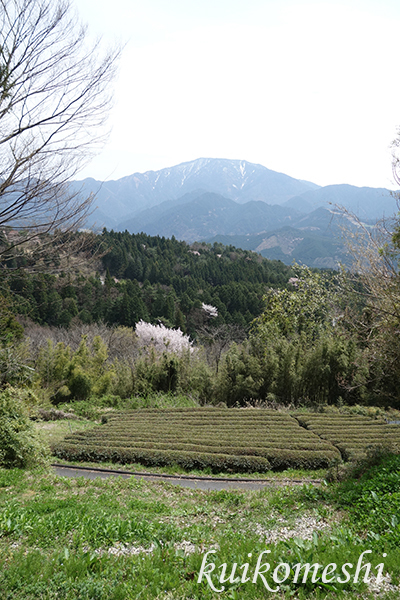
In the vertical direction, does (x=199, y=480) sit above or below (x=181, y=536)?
below

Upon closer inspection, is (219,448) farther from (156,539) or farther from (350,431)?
(156,539)

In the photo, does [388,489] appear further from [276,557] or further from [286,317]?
[286,317]

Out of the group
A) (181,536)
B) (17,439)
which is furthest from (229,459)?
(17,439)

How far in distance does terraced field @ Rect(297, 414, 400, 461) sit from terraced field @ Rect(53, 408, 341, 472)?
316mm

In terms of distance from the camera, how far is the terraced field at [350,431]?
9.41 meters

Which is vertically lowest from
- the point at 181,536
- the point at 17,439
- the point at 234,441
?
the point at 234,441

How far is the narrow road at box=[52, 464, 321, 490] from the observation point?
7.55 meters

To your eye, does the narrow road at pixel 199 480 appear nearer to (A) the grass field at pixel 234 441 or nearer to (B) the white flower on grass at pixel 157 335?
(A) the grass field at pixel 234 441

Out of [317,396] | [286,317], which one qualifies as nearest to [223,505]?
[317,396]

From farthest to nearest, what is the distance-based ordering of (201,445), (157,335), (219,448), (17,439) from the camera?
(157,335)
(201,445)
(219,448)
(17,439)

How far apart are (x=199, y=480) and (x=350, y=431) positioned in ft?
16.7

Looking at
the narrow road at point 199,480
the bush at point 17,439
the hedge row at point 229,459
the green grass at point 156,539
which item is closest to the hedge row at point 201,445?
the hedge row at point 229,459

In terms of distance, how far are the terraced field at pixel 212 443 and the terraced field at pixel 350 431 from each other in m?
0.32

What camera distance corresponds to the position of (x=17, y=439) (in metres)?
8.03
